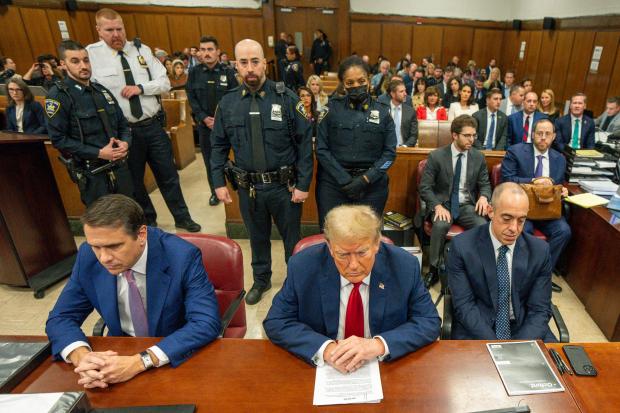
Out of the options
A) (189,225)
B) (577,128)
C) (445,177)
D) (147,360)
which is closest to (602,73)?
(577,128)

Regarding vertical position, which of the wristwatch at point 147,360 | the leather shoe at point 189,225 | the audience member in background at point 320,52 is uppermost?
the audience member in background at point 320,52

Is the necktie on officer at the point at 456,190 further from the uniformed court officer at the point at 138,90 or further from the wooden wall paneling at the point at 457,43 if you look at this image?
the wooden wall paneling at the point at 457,43

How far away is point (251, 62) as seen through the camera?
242cm

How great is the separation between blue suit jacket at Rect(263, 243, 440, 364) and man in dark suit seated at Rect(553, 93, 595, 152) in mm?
3913

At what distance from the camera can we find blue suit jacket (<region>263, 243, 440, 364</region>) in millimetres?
1521

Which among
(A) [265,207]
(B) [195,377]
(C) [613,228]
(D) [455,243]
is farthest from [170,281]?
(C) [613,228]

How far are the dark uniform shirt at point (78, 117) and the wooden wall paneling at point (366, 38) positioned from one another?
1110 cm

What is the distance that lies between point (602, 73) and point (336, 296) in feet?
31.5

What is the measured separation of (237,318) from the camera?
2049 mm

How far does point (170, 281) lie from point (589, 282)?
3127mm

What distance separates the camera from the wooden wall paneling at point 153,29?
12133 millimetres

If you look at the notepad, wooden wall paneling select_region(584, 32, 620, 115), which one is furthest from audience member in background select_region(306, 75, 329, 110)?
wooden wall paneling select_region(584, 32, 620, 115)

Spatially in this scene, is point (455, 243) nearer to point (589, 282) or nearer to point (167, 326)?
point (167, 326)

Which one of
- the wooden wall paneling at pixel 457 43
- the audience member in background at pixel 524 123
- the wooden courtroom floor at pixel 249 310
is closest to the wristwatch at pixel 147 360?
the wooden courtroom floor at pixel 249 310
